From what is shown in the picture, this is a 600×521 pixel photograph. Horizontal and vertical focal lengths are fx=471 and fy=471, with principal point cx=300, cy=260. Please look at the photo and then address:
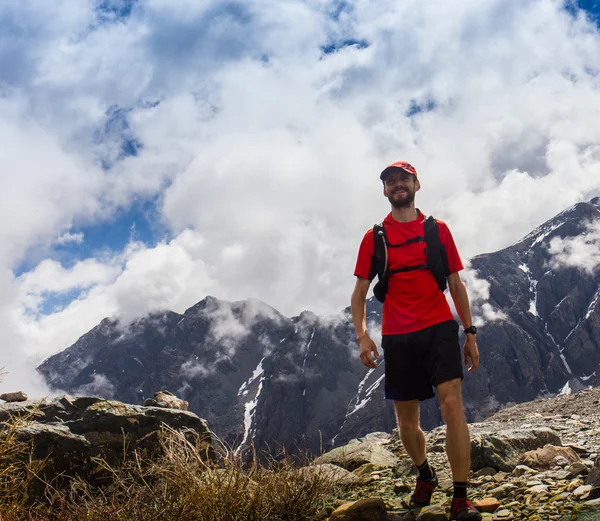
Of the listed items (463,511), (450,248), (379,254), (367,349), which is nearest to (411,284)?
(379,254)

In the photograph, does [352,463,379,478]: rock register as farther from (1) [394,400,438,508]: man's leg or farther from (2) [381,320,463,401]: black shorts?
(2) [381,320,463,401]: black shorts

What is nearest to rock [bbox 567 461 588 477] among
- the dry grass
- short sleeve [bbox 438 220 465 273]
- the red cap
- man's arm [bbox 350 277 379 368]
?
Result: man's arm [bbox 350 277 379 368]

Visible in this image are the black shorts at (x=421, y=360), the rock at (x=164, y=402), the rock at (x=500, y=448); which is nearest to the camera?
the black shorts at (x=421, y=360)

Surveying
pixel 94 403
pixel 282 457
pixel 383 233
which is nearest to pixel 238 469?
pixel 282 457

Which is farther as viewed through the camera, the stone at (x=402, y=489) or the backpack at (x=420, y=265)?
the stone at (x=402, y=489)

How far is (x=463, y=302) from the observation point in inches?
205

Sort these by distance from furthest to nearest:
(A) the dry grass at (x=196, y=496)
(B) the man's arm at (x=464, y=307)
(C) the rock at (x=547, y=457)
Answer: (C) the rock at (x=547, y=457), (B) the man's arm at (x=464, y=307), (A) the dry grass at (x=196, y=496)

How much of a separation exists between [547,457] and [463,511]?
236 centimetres

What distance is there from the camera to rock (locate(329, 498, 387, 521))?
442 centimetres

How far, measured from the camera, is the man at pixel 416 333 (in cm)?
470

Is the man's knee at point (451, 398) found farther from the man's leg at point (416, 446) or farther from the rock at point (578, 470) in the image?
the rock at point (578, 470)

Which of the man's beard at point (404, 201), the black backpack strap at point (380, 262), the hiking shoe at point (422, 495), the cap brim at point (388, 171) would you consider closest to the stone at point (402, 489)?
the hiking shoe at point (422, 495)

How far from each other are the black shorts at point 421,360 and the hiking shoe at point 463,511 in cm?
103

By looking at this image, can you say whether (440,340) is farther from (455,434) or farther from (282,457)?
(282,457)
